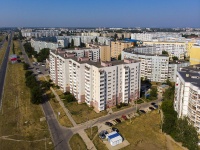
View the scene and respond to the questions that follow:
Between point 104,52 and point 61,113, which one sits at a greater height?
point 104,52

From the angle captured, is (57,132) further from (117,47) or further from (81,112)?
(117,47)

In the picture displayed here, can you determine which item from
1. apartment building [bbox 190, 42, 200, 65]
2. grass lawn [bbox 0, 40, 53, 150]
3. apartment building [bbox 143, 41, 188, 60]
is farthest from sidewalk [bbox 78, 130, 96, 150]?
apartment building [bbox 143, 41, 188, 60]

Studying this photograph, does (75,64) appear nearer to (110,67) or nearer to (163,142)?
(110,67)

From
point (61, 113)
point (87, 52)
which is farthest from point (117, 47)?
point (61, 113)

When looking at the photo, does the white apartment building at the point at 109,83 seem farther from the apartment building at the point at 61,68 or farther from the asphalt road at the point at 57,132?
the apartment building at the point at 61,68

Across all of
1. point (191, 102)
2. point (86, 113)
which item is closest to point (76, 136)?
point (86, 113)

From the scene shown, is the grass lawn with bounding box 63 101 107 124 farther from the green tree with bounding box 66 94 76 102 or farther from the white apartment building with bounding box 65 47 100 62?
the white apartment building with bounding box 65 47 100 62
